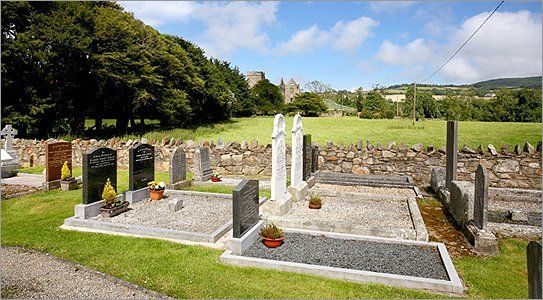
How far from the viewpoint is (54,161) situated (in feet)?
41.5

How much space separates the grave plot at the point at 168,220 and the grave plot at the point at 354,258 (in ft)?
4.20

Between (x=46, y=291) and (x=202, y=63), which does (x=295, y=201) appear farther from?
(x=202, y=63)

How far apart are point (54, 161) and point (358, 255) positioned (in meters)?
11.2

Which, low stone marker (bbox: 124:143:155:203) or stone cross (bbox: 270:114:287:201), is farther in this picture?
low stone marker (bbox: 124:143:155:203)

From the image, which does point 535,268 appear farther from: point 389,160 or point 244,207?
point 389,160

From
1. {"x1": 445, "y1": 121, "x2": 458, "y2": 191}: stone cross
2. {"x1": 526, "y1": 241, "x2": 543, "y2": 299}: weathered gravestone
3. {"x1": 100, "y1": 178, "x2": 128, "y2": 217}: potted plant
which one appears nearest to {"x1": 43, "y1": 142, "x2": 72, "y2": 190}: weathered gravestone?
{"x1": 100, "y1": 178, "x2": 128, "y2": 217}: potted plant

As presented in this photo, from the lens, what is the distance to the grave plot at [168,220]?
7.84m

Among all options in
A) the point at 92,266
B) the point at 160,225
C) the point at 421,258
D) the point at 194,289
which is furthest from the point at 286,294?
the point at 160,225

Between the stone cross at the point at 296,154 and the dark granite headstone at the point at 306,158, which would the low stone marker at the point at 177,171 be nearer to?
the stone cross at the point at 296,154

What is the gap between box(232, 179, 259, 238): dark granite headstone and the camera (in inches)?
275

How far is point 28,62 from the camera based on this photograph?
88.0ft

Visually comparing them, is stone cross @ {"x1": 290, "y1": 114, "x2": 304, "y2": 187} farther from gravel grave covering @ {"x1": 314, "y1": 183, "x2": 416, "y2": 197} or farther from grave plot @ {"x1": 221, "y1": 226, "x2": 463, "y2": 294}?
grave plot @ {"x1": 221, "y1": 226, "x2": 463, "y2": 294}

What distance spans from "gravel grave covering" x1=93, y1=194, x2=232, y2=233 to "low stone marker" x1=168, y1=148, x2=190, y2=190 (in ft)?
5.00

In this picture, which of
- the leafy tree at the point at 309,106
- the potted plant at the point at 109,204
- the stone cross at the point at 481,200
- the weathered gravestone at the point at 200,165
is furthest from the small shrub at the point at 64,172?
the leafy tree at the point at 309,106
